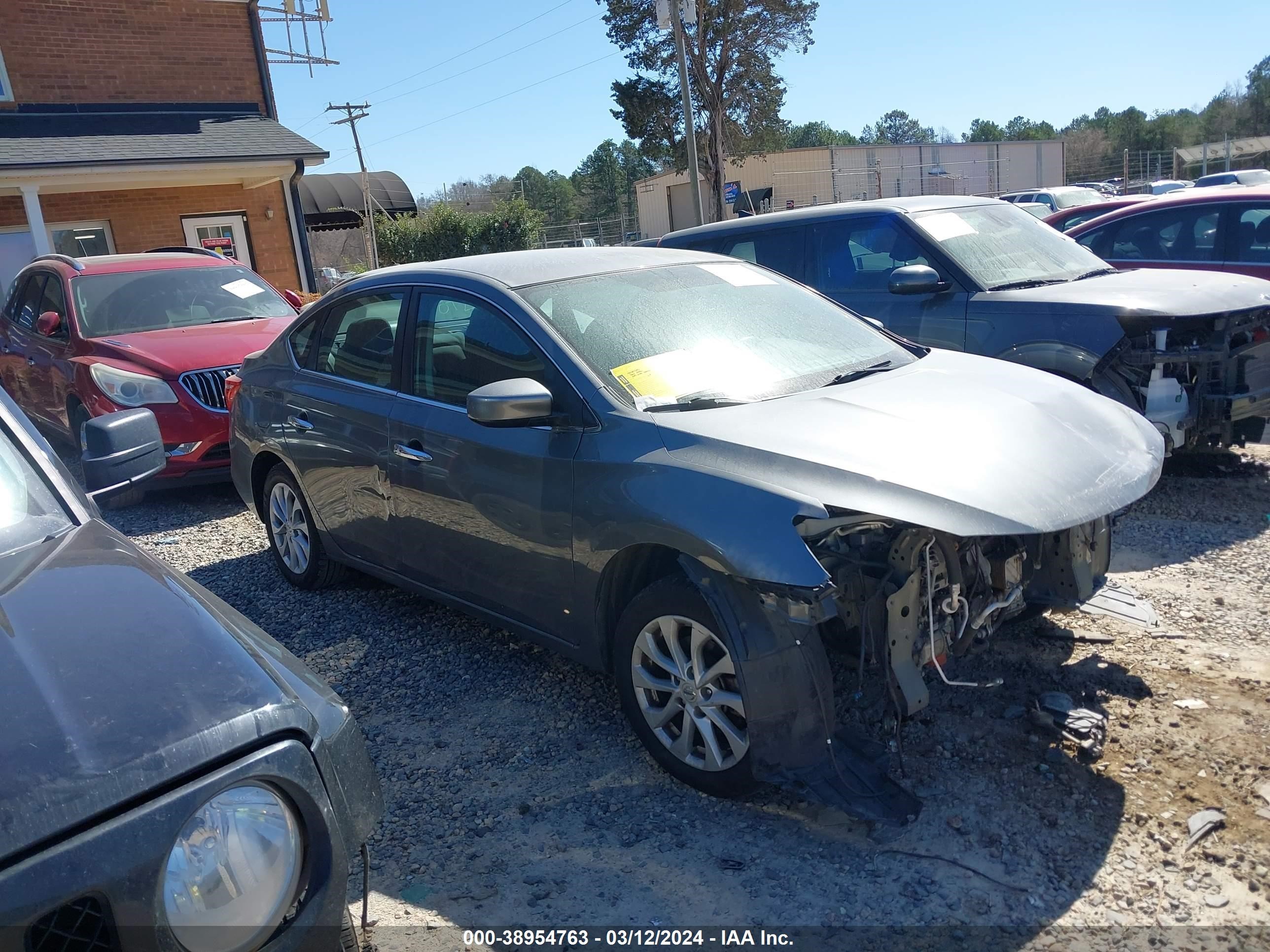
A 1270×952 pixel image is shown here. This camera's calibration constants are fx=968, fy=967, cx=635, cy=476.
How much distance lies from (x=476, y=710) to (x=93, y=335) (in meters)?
5.78

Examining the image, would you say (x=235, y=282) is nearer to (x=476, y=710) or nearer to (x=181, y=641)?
(x=476, y=710)

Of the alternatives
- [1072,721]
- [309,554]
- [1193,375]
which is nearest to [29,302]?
[309,554]

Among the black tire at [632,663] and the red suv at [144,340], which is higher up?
the red suv at [144,340]

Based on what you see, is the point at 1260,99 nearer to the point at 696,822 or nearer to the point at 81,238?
the point at 81,238

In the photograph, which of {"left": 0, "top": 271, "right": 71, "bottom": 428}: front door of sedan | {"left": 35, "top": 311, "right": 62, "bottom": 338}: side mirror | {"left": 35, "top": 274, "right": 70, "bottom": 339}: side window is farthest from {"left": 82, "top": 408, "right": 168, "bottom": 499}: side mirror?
{"left": 35, "top": 311, "right": 62, "bottom": 338}: side mirror

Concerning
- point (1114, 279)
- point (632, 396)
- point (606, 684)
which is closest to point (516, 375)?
point (632, 396)

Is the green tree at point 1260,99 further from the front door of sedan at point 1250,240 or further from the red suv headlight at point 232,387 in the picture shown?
the red suv headlight at point 232,387

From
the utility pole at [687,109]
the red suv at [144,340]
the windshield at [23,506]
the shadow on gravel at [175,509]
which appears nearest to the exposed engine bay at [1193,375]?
the windshield at [23,506]

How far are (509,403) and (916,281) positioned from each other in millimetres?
3536

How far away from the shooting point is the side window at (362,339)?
444 cm

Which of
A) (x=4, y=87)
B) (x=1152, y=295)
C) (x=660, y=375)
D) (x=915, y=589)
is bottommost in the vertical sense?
(x=915, y=589)

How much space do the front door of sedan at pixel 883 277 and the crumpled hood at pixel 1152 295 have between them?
0.26 meters

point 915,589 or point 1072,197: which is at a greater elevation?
point 1072,197

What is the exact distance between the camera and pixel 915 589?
2.97 metres
